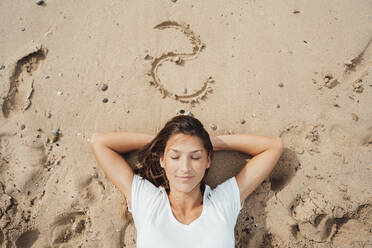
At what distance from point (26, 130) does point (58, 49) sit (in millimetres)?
1244

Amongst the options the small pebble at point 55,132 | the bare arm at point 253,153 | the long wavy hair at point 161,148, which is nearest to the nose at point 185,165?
the long wavy hair at point 161,148

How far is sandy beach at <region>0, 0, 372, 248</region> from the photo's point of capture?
3.49 m

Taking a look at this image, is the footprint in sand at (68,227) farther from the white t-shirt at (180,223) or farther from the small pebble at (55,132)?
the small pebble at (55,132)

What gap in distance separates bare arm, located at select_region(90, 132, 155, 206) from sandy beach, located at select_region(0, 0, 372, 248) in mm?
293

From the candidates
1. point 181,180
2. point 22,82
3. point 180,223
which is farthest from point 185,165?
point 22,82

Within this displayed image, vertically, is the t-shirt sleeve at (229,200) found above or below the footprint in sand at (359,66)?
below

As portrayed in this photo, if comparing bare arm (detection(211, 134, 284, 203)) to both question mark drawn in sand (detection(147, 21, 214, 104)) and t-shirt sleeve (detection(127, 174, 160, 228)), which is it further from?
t-shirt sleeve (detection(127, 174, 160, 228))

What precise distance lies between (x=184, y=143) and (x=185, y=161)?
0.20m

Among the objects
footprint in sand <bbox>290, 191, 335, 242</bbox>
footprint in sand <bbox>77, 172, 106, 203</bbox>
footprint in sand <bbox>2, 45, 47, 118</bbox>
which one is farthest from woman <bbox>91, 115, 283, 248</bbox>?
footprint in sand <bbox>2, 45, 47, 118</bbox>

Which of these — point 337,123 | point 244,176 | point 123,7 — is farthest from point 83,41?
point 337,123

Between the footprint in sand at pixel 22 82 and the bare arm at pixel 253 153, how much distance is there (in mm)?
2680

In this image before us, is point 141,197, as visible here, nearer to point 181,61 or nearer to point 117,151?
point 117,151

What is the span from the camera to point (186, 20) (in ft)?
13.1

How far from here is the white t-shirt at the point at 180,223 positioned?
9.24 feet
